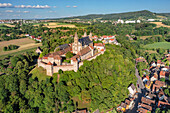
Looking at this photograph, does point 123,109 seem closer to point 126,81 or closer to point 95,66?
point 126,81

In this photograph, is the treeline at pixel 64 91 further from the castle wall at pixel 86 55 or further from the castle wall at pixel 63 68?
the castle wall at pixel 86 55

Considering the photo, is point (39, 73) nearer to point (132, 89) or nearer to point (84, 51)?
point (84, 51)

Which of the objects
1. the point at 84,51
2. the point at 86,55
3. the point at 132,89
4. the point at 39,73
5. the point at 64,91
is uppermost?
the point at 84,51

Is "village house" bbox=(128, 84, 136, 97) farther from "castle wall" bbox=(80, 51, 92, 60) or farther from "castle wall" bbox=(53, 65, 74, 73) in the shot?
"castle wall" bbox=(53, 65, 74, 73)

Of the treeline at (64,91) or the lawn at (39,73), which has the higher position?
the lawn at (39,73)

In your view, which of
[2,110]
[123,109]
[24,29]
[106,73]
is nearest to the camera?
[2,110]

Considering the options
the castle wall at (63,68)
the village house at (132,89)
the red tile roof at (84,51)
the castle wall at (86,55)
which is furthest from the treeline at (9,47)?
the village house at (132,89)

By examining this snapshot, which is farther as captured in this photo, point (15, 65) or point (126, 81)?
point (15, 65)

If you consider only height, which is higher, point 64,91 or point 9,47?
point 9,47

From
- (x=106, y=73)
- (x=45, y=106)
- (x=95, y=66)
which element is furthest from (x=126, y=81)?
(x=45, y=106)

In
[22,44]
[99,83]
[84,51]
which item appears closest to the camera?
[99,83]

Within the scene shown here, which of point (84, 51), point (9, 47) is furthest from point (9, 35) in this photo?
point (84, 51)
